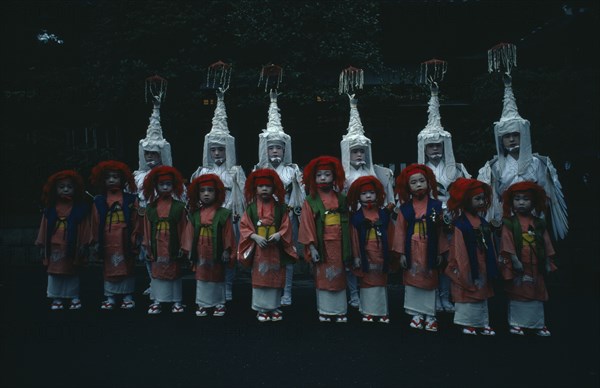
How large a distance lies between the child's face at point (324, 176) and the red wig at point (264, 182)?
46 centimetres

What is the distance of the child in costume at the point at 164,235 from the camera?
5801 millimetres

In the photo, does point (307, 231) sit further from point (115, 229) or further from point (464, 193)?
point (115, 229)

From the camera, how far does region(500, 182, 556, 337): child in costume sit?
4926mm

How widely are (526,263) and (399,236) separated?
4.38 ft

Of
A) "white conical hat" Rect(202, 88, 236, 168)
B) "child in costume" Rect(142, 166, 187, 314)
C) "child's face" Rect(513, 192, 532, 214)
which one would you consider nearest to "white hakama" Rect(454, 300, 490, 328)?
"child's face" Rect(513, 192, 532, 214)

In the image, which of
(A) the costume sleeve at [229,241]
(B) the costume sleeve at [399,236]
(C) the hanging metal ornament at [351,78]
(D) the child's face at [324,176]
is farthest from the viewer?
(C) the hanging metal ornament at [351,78]

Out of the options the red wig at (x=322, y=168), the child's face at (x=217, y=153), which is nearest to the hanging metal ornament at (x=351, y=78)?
the red wig at (x=322, y=168)

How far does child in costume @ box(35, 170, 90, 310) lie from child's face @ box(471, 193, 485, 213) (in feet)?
15.5

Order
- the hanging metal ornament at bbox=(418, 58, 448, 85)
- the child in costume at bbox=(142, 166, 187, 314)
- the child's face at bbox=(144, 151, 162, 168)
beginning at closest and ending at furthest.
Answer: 1. the child in costume at bbox=(142, 166, 187, 314)
2. the hanging metal ornament at bbox=(418, 58, 448, 85)
3. the child's face at bbox=(144, 151, 162, 168)

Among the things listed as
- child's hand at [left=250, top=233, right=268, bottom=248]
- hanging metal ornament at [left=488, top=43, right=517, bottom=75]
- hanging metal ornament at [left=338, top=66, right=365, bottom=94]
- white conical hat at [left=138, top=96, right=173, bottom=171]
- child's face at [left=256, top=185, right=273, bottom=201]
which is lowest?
child's hand at [left=250, top=233, right=268, bottom=248]

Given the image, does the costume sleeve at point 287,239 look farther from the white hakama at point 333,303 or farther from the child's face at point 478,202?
the child's face at point 478,202

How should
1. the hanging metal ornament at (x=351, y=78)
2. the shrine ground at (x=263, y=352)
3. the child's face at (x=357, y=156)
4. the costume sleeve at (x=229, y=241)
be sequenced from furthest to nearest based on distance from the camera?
the hanging metal ornament at (x=351, y=78) < the child's face at (x=357, y=156) < the costume sleeve at (x=229, y=241) < the shrine ground at (x=263, y=352)

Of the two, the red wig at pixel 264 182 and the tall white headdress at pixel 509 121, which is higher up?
the tall white headdress at pixel 509 121

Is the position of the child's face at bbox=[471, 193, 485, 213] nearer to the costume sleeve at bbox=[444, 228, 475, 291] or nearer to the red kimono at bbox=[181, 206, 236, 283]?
the costume sleeve at bbox=[444, 228, 475, 291]
